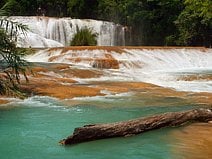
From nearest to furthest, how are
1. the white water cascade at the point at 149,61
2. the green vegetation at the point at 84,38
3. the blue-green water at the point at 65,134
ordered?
the blue-green water at the point at 65,134 → the white water cascade at the point at 149,61 → the green vegetation at the point at 84,38

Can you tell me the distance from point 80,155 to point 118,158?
64 centimetres

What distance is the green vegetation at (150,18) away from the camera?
36.2 m

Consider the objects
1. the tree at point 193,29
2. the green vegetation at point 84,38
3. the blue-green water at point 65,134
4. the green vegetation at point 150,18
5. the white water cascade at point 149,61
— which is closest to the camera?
the blue-green water at point 65,134

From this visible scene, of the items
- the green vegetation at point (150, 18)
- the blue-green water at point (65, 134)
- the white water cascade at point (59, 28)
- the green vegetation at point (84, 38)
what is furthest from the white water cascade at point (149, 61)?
the green vegetation at point (150, 18)

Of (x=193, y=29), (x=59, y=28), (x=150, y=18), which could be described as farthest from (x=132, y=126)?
(x=150, y=18)

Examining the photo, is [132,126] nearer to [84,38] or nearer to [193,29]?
[84,38]

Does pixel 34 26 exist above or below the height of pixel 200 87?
above

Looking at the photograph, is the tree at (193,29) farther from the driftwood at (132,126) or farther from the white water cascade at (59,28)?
the driftwood at (132,126)

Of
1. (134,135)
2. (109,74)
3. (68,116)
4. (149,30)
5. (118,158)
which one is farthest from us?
(149,30)

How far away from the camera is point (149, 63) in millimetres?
24359

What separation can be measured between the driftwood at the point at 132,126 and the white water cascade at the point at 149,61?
324 inches

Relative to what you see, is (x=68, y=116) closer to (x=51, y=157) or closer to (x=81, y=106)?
(x=81, y=106)

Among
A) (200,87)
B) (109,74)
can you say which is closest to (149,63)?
(109,74)

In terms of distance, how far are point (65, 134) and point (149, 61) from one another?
16.1 meters
